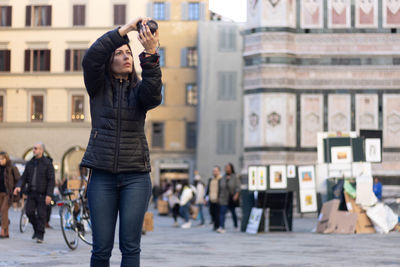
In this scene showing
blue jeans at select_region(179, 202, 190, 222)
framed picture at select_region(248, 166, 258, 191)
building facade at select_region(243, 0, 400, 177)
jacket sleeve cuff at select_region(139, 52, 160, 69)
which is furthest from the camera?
building facade at select_region(243, 0, 400, 177)

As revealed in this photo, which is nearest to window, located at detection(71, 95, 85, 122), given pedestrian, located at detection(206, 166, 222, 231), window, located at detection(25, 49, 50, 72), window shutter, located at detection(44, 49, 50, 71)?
window shutter, located at detection(44, 49, 50, 71)

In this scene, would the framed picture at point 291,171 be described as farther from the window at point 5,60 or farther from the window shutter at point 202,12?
the window shutter at point 202,12

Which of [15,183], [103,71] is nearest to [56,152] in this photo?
[15,183]

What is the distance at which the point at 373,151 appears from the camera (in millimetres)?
19203

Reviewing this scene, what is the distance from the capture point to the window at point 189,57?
47.8 meters

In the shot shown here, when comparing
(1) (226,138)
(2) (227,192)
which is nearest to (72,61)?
(1) (226,138)

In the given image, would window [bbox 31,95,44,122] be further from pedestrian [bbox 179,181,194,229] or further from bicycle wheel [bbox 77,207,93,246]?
bicycle wheel [bbox 77,207,93,246]

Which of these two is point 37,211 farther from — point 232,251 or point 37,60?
point 37,60

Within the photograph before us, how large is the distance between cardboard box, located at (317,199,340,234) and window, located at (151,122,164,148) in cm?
2941

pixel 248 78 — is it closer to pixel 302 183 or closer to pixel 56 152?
pixel 302 183

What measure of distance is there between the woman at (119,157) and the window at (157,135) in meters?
42.5

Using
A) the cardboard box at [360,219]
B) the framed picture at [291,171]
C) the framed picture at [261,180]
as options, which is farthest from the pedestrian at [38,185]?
the cardboard box at [360,219]

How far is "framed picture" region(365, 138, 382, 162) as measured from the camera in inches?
756

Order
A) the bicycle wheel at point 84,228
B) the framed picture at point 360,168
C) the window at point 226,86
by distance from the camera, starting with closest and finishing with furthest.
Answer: the bicycle wheel at point 84,228, the framed picture at point 360,168, the window at point 226,86
